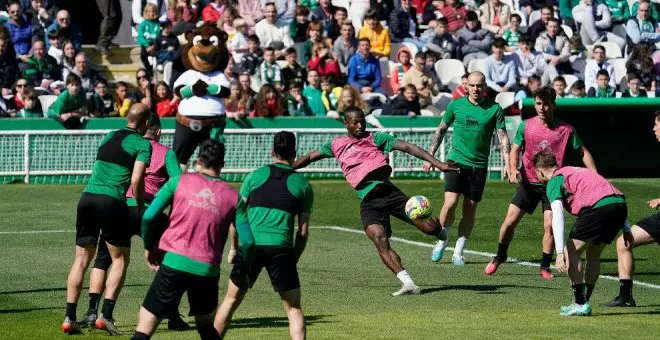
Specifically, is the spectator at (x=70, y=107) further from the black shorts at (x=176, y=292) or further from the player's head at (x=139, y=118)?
the black shorts at (x=176, y=292)

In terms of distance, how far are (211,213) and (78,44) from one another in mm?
19094

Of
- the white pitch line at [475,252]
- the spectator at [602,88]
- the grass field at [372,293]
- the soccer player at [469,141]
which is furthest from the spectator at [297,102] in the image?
the soccer player at [469,141]

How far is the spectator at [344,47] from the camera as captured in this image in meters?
29.2

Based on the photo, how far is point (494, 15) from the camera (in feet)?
106

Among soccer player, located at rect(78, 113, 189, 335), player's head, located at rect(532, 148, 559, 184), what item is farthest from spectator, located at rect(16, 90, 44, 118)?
player's head, located at rect(532, 148, 559, 184)

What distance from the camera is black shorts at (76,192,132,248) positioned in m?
11.8

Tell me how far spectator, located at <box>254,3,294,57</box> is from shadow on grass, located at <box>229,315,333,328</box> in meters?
16.9

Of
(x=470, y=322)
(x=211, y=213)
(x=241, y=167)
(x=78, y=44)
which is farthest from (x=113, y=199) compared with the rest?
(x=78, y=44)

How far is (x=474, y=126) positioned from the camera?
53.5 feet

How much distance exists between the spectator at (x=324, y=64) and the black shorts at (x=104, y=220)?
53.6 ft

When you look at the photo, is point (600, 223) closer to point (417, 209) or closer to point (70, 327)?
point (417, 209)

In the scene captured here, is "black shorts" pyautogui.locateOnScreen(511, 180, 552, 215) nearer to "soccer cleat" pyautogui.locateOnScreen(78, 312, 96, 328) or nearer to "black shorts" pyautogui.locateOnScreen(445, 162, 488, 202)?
"black shorts" pyautogui.locateOnScreen(445, 162, 488, 202)

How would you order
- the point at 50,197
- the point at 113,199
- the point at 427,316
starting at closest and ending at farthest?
the point at 113,199, the point at 427,316, the point at 50,197

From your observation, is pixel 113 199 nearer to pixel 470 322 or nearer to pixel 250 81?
pixel 470 322
